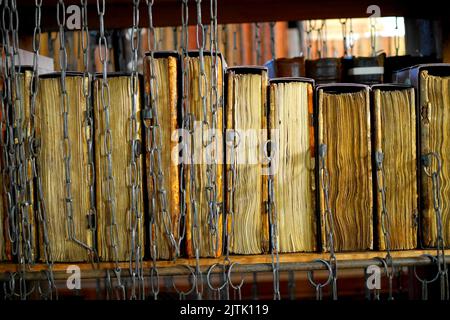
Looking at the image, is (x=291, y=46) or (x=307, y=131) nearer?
(x=307, y=131)

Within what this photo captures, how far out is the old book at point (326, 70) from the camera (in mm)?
1579

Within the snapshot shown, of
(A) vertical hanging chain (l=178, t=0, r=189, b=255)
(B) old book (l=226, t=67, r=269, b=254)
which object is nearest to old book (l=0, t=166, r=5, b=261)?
(A) vertical hanging chain (l=178, t=0, r=189, b=255)

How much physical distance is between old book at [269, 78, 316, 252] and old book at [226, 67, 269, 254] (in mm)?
28

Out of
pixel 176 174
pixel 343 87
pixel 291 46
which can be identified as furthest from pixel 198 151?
pixel 291 46

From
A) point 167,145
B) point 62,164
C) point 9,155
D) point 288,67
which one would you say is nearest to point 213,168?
point 167,145

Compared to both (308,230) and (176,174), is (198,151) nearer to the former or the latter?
(176,174)

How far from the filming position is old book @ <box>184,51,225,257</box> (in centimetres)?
119

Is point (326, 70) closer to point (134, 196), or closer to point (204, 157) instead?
point (204, 157)

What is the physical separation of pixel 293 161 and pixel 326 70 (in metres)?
0.45

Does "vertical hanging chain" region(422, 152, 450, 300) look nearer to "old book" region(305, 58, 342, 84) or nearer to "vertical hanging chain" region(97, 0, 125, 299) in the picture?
"old book" region(305, 58, 342, 84)

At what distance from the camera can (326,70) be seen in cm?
159
